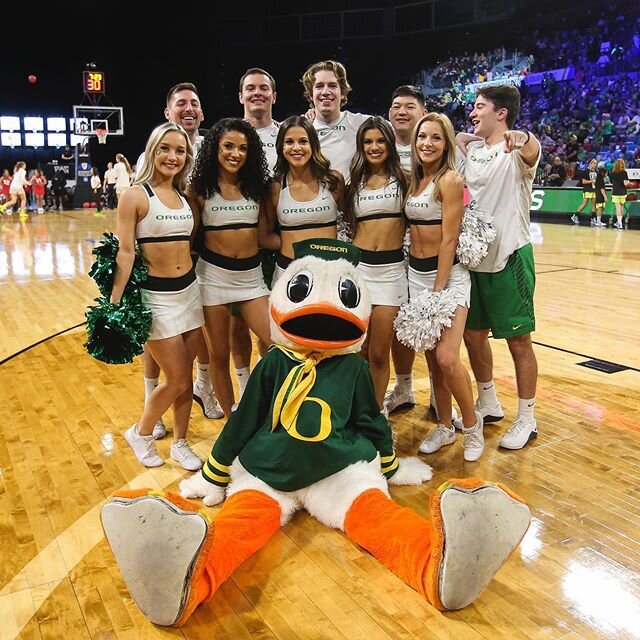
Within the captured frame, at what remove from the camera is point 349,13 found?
1981cm

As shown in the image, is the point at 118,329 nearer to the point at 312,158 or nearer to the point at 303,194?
the point at 303,194

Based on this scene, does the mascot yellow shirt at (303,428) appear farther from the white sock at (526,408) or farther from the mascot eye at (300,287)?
the white sock at (526,408)

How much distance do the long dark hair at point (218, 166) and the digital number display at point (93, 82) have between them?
677 inches

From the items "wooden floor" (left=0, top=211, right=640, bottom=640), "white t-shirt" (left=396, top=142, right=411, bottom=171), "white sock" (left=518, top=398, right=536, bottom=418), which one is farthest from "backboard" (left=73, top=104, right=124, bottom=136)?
"white sock" (left=518, top=398, right=536, bottom=418)

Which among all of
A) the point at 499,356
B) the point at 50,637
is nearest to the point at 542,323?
the point at 499,356

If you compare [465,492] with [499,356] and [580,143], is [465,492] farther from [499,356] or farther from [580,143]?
[580,143]

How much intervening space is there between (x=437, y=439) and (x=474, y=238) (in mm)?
877

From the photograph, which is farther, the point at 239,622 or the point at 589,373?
the point at 589,373

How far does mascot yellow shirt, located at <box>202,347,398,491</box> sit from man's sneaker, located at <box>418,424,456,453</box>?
46cm

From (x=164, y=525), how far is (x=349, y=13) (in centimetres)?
2048

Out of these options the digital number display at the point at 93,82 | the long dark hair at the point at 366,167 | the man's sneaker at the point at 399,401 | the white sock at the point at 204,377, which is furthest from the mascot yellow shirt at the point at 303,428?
the digital number display at the point at 93,82

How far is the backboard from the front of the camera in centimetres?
1797

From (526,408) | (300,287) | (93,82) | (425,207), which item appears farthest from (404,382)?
(93,82)

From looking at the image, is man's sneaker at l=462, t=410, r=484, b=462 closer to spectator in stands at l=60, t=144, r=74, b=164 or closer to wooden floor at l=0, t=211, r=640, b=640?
wooden floor at l=0, t=211, r=640, b=640
